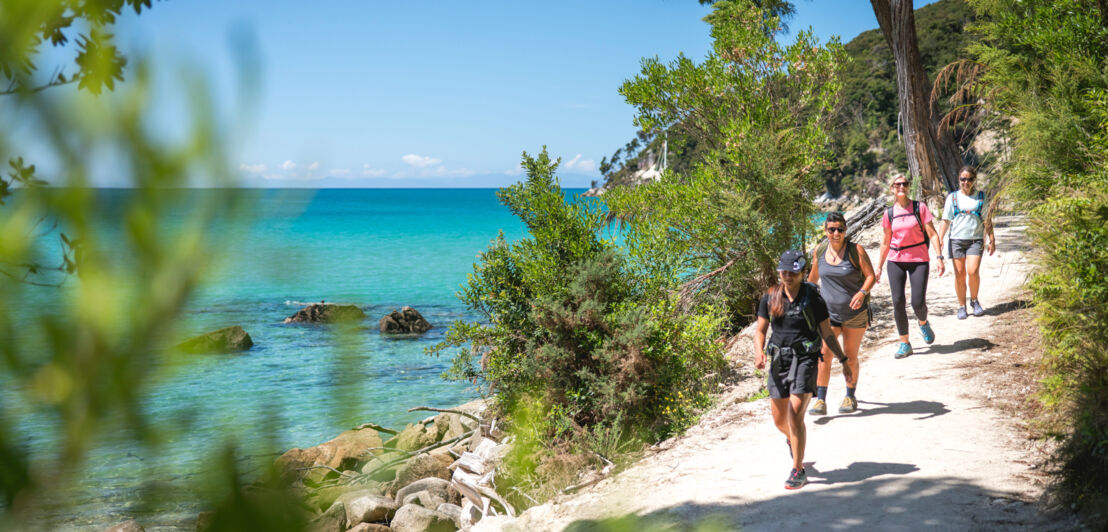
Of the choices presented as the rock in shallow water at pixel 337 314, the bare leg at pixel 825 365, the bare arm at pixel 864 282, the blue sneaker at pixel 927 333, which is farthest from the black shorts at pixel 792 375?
the rock in shallow water at pixel 337 314

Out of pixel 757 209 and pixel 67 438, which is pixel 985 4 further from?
pixel 67 438

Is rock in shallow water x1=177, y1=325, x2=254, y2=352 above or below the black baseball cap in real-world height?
above

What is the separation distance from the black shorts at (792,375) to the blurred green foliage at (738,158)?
19.6ft

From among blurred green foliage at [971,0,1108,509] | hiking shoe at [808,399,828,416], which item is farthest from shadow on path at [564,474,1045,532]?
hiking shoe at [808,399,828,416]

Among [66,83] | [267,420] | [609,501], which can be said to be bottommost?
[609,501]

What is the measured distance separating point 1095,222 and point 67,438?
22.4 feet

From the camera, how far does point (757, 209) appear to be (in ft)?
40.5

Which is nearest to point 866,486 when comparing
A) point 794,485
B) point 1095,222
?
point 794,485

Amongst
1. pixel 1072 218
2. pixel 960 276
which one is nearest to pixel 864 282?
pixel 1072 218

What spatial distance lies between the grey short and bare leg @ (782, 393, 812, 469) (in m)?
5.01

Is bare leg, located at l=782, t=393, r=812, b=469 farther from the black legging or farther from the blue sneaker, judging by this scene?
the blue sneaker

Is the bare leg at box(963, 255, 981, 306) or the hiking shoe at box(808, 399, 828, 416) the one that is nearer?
the hiking shoe at box(808, 399, 828, 416)

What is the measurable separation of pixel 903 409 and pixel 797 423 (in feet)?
7.62

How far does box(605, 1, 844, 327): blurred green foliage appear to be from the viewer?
A: 12141mm
